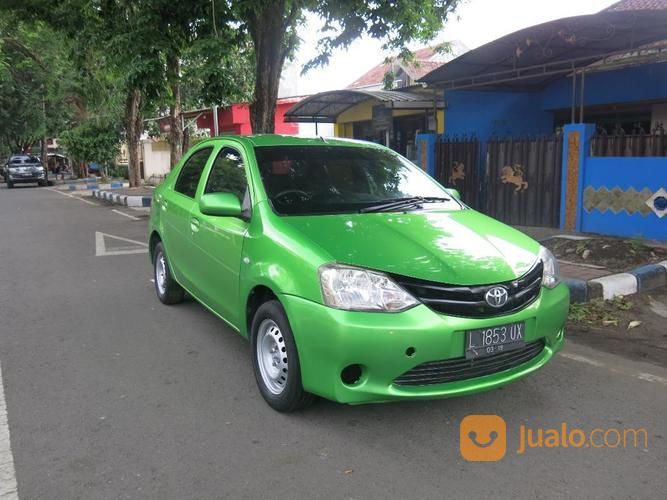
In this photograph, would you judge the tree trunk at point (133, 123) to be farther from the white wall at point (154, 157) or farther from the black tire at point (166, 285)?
the black tire at point (166, 285)

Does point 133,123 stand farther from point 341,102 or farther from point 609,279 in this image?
point 609,279

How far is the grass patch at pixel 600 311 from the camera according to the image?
5125mm

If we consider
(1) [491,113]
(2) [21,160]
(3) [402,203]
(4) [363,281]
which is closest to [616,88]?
(1) [491,113]

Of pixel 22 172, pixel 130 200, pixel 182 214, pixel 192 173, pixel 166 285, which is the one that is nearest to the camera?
pixel 182 214

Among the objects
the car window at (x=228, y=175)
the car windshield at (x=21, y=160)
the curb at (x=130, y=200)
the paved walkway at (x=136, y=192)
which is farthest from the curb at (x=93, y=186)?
the car window at (x=228, y=175)

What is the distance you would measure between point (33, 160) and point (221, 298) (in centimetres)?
3029

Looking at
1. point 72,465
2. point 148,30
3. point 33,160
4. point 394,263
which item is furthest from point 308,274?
point 33,160

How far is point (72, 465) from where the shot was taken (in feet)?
9.26

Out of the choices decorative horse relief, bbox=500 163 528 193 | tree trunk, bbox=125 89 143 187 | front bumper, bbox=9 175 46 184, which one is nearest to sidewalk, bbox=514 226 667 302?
decorative horse relief, bbox=500 163 528 193

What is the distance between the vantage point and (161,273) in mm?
5684

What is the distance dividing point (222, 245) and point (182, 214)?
104cm

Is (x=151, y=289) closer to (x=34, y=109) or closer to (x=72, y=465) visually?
(x=72, y=465)

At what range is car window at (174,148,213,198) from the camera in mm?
4789

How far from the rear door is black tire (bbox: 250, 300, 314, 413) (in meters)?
1.39
